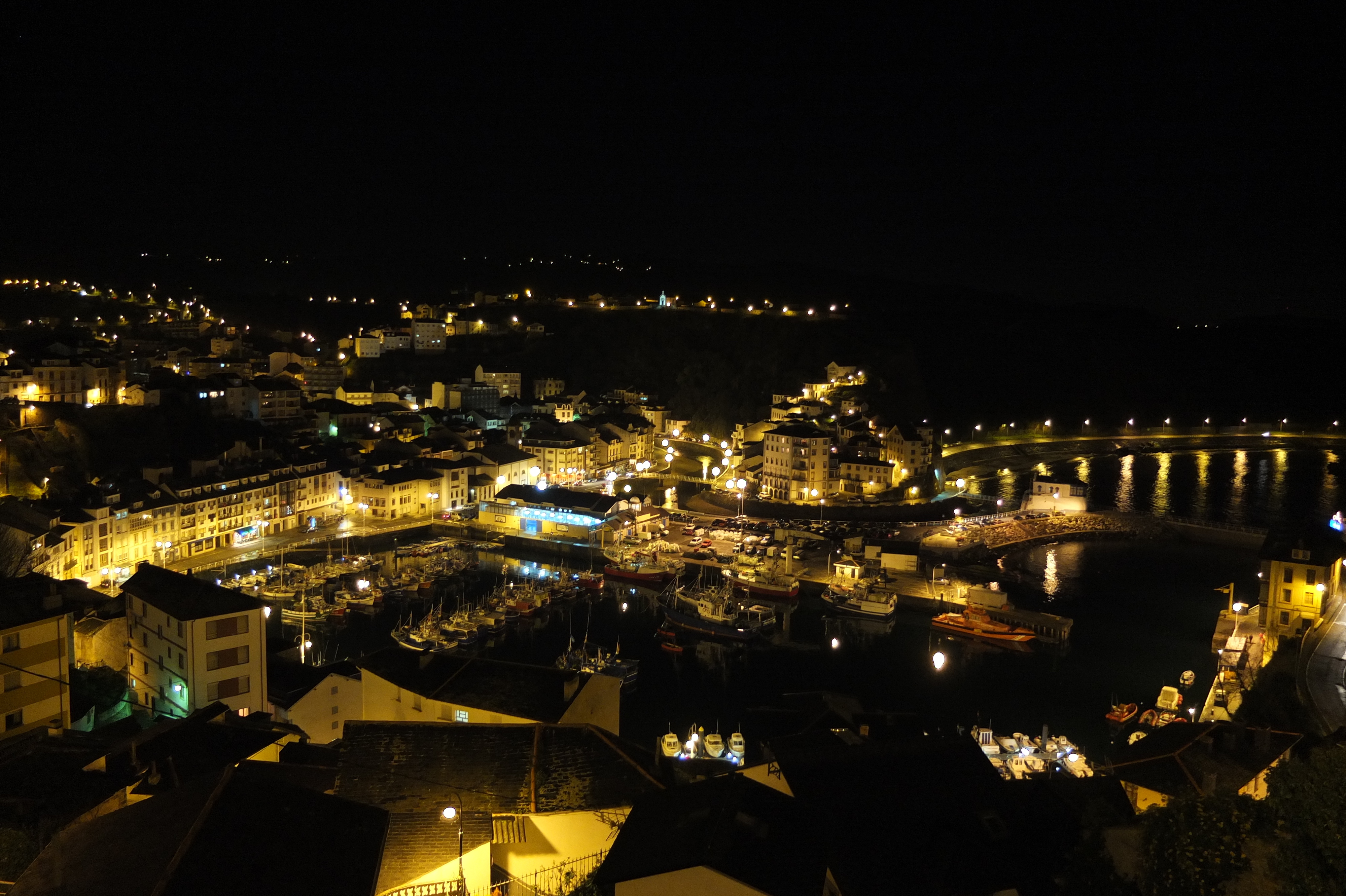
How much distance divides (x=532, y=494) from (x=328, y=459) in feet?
12.0

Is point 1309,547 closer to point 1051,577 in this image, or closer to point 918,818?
point 1051,577

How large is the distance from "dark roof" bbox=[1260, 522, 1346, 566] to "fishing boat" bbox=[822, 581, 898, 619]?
13.1 feet

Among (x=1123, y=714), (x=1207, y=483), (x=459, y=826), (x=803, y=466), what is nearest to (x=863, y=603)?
(x=1123, y=714)

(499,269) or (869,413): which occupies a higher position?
(499,269)

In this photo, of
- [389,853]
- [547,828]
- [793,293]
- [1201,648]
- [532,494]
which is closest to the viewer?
[389,853]

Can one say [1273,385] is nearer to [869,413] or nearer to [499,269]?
[869,413]

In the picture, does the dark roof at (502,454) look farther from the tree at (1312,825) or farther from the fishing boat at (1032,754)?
the tree at (1312,825)

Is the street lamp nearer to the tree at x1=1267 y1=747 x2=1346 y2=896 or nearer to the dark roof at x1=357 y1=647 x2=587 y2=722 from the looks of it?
the dark roof at x1=357 y1=647 x2=587 y2=722

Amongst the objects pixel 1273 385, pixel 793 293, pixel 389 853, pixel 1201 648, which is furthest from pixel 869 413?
pixel 1273 385

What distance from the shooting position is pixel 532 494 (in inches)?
607

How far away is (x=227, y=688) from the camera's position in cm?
547

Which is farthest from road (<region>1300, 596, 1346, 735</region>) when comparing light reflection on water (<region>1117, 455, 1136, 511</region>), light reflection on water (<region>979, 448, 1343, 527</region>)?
light reflection on water (<region>1117, 455, 1136, 511</region>)

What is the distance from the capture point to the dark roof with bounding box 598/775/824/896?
2.26 metres

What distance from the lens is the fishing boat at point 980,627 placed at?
10.4 meters
